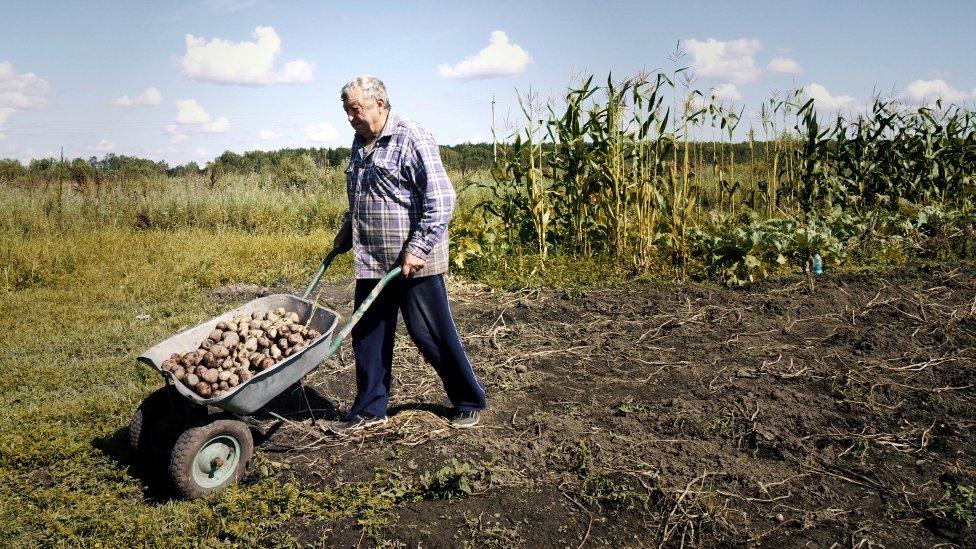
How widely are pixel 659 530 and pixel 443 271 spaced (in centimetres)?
164

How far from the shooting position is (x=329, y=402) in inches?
178

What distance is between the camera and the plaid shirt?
3500mm

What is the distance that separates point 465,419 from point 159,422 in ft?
5.31

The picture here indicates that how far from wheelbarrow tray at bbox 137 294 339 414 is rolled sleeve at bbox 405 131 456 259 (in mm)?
565

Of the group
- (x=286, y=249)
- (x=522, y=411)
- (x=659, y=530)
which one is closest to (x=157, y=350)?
(x=522, y=411)

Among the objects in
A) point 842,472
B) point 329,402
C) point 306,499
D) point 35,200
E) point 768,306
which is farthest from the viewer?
point 35,200

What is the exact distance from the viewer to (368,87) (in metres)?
3.46

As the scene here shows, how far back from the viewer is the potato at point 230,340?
3436mm

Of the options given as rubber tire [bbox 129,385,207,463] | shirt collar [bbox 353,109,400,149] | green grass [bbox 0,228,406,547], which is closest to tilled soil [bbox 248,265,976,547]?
green grass [bbox 0,228,406,547]

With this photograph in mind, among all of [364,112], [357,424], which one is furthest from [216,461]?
[364,112]

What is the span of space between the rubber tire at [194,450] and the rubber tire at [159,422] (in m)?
0.20

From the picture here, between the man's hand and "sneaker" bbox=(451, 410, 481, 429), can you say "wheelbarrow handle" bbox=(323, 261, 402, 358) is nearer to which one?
the man's hand

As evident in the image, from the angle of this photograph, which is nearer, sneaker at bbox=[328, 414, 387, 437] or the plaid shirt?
the plaid shirt

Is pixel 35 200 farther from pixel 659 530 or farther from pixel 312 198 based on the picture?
pixel 659 530
